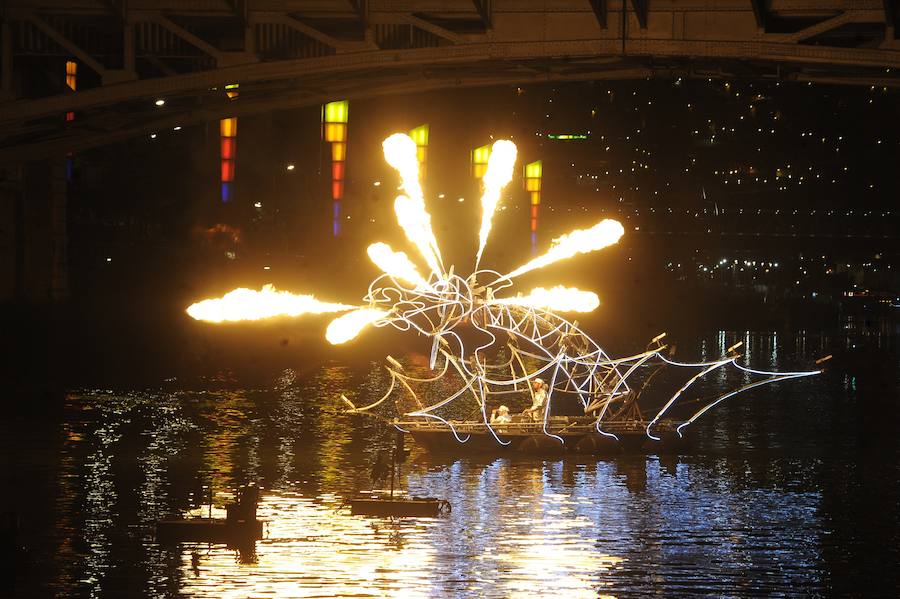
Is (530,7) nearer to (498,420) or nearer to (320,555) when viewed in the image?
(498,420)

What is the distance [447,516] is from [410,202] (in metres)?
9.42

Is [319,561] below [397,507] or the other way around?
below

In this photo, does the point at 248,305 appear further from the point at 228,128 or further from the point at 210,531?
the point at 228,128

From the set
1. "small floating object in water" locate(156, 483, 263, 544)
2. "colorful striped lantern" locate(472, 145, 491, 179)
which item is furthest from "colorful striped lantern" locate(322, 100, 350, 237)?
"small floating object in water" locate(156, 483, 263, 544)

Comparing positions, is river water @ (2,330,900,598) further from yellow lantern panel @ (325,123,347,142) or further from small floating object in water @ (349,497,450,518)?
yellow lantern panel @ (325,123,347,142)

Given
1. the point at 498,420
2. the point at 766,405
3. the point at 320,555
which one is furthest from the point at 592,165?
the point at 320,555

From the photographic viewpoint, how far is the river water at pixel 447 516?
969 inches

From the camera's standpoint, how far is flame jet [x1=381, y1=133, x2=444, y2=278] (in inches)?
1422

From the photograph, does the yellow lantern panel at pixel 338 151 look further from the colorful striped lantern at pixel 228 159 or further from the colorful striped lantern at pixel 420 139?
the colorful striped lantern at pixel 228 159

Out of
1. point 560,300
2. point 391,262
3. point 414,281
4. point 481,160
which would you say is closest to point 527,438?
point 560,300

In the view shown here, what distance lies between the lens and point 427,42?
3756 cm

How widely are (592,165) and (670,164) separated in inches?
642

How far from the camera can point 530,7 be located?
34.9m

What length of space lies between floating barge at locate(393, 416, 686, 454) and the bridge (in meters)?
9.50
